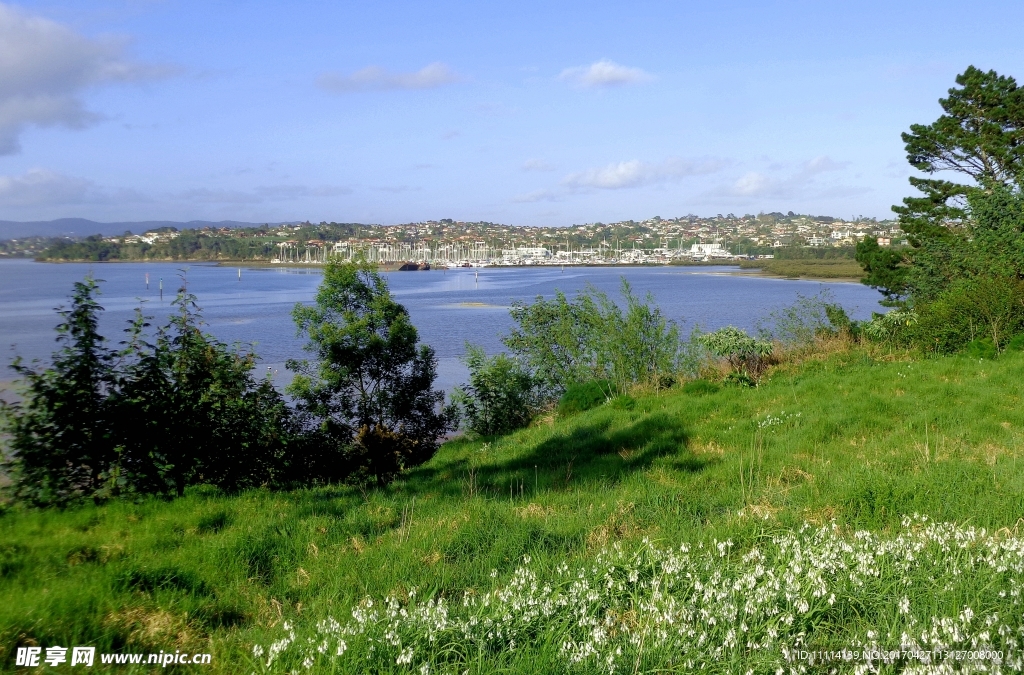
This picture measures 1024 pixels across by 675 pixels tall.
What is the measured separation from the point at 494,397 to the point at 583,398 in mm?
3886

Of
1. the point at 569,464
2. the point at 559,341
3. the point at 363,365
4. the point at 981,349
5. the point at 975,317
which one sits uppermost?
the point at 975,317

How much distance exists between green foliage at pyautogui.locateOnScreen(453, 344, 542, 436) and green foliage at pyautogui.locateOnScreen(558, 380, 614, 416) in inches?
87.9

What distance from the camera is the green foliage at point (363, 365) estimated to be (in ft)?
54.2

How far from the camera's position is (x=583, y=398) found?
570 inches

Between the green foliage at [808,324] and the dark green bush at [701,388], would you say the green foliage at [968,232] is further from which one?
the dark green bush at [701,388]

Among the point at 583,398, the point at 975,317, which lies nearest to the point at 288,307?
the point at 583,398

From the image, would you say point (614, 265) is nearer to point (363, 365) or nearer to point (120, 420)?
point (363, 365)

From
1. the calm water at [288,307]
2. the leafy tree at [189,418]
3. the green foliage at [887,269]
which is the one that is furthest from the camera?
the green foliage at [887,269]

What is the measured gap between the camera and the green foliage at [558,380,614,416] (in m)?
14.3

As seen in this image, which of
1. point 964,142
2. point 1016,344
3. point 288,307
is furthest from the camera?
point 288,307

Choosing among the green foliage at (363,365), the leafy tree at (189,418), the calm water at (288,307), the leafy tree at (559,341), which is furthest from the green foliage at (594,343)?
the leafy tree at (189,418)

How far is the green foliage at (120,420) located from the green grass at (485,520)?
0.46 metres

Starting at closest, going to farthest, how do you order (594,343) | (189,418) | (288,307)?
(189,418), (594,343), (288,307)

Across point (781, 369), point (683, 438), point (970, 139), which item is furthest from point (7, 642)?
point (970, 139)
